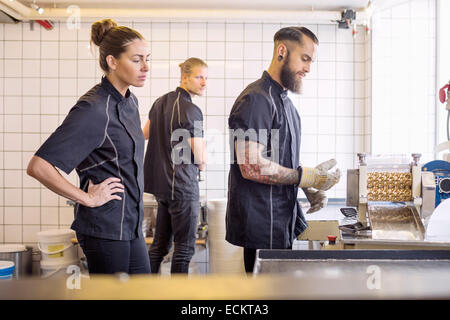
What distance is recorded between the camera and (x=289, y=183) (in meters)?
1.05

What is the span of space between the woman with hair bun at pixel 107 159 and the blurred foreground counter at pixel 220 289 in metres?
0.65

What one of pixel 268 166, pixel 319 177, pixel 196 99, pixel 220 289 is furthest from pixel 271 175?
pixel 196 99

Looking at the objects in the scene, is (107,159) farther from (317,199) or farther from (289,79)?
(317,199)

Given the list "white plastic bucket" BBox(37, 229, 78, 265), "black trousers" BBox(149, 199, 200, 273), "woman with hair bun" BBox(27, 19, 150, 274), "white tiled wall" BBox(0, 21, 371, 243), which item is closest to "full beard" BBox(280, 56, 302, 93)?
"woman with hair bun" BBox(27, 19, 150, 274)

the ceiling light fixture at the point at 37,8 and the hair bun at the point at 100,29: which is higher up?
the ceiling light fixture at the point at 37,8

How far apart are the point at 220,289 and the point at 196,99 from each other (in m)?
1.86

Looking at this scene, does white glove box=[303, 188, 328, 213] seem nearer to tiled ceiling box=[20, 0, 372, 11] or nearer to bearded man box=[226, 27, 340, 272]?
bearded man box=[226, 27, 340, 272]

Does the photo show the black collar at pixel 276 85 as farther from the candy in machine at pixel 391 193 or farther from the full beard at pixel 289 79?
the candy in machine at pixel 391 193

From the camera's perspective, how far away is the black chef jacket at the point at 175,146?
1.57 meters

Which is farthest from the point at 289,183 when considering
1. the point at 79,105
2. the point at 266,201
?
the point at 79,105

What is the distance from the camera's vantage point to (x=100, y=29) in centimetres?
95

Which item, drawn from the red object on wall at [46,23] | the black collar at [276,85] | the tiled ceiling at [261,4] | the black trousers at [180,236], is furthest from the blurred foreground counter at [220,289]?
the red object on wall at [46,23]

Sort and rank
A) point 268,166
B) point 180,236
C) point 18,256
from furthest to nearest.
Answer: point 18,256 → point 180,236 → point 268,166

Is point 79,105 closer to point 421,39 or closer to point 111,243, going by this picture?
point 111,243
